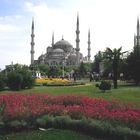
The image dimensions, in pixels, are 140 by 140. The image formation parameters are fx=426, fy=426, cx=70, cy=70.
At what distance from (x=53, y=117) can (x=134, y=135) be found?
98.5 inches

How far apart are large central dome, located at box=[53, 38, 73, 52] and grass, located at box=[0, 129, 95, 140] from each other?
5339 inches

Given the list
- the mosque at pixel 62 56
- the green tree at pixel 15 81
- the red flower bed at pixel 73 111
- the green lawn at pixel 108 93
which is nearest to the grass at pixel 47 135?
the red flower bed at pixel 73 111

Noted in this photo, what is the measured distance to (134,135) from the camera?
10.4 m

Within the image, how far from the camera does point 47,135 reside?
10.7m

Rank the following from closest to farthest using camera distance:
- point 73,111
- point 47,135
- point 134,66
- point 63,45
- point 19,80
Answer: point 47,135 < point 73,111 < point 19,80 < point 134,66 < point 63,45

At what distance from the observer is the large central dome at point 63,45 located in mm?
147000

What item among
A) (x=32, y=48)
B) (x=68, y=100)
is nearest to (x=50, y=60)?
(x=32, y=48)

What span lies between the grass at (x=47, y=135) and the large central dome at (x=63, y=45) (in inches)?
5339

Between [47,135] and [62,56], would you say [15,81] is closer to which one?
[47,135]

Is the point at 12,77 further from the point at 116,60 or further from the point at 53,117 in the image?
the point at 53,117

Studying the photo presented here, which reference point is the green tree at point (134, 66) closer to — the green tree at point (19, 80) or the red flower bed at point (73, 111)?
the green tree at point (19, 80)

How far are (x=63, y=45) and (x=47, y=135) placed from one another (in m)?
137

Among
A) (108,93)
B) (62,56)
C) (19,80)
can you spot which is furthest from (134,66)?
(62,56)

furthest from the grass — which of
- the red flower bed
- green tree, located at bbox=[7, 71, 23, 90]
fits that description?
green tree, located at bbox=[7, 71, 23, 90]
